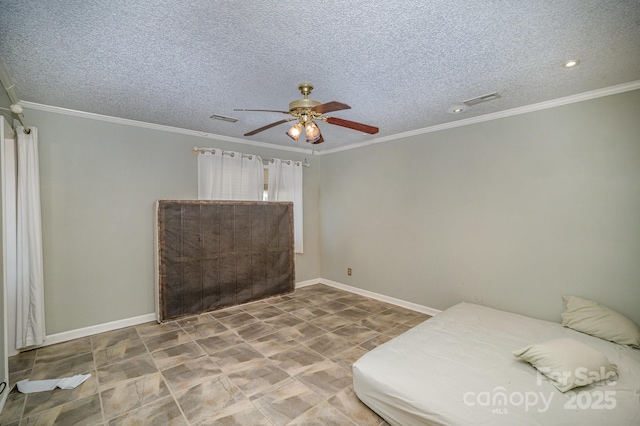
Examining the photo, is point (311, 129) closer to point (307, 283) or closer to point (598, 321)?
point (598, 321)

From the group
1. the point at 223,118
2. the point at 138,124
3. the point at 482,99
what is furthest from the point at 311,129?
the point at 138,124

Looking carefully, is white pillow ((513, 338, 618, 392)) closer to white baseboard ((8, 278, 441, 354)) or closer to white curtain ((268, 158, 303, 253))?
white baseboard ((8, 278, 441, 354))

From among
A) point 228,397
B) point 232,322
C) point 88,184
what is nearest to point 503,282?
point 228,397

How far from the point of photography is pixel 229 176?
13.5 ft

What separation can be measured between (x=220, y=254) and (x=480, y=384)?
3279mm

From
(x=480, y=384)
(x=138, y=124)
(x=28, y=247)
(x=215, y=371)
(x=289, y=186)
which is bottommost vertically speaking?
(x=215, y=371)

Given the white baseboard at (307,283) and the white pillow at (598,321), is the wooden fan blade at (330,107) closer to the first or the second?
the white pillow at (598,321)

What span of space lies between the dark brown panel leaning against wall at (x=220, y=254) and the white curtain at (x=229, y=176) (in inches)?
5.8

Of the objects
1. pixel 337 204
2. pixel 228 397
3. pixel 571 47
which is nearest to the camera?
pixel 571 47

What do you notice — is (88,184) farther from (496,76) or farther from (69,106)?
(496,76)

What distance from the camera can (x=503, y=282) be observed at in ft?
10.2

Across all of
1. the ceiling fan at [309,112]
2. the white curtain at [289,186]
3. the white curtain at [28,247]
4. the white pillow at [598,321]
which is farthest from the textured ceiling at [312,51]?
the white pillow at [598,321]

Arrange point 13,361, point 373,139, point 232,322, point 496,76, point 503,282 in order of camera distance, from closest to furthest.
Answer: point 496,76 → point 13,361 → point 503,282 → point 232,322 → point 373,139

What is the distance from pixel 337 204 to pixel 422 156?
1715 mm
